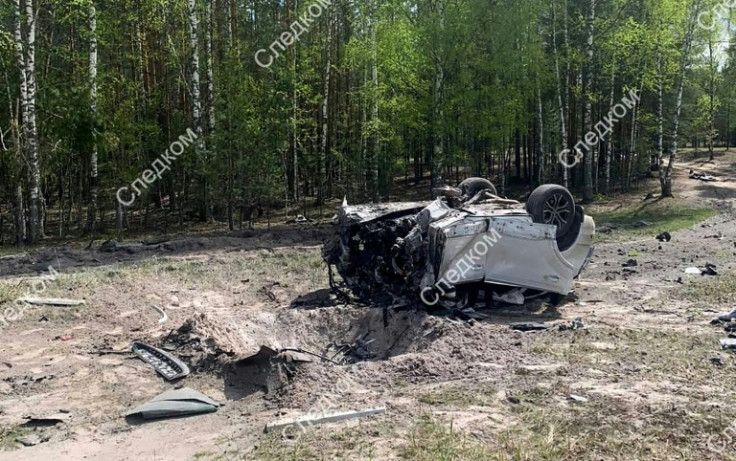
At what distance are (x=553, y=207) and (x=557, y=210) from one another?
0.29 ft

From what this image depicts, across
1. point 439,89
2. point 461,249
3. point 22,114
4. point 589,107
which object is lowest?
point 461,249

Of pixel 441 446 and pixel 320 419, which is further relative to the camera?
pixel 320 419

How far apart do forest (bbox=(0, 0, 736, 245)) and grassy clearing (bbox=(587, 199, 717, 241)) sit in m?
1.71

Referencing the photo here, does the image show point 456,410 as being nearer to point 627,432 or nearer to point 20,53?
point 627,432

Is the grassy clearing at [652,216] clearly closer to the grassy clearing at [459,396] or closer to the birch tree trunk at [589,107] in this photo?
the birch tree trunk at [589,107]

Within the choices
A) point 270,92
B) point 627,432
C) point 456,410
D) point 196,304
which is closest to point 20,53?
point 270,92

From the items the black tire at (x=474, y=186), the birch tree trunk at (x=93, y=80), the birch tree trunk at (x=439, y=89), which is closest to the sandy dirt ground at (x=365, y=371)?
the black tire at (x=474, y=186)

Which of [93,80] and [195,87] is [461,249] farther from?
[93,80]

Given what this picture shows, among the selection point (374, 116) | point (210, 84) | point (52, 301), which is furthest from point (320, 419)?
point (374, 116)

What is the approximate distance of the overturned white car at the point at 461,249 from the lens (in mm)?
7770

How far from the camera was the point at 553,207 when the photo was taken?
8828 millimetres

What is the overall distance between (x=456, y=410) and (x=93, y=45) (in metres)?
15.9

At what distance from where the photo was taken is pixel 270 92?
779 inches

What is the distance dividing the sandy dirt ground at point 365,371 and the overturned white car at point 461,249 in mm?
405
